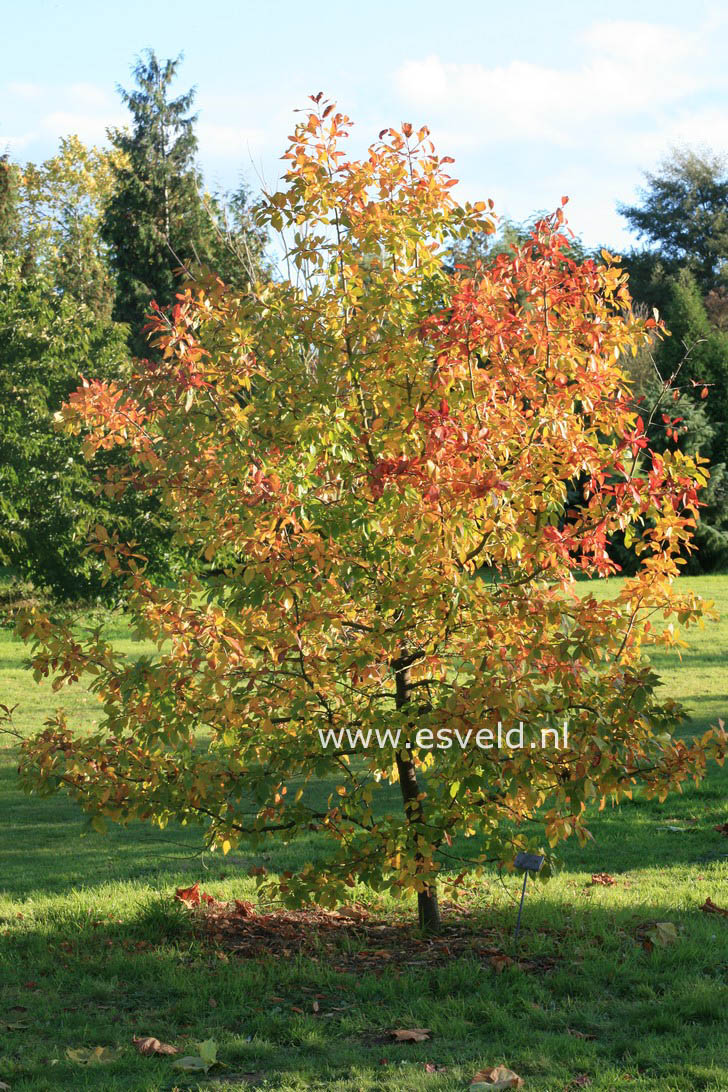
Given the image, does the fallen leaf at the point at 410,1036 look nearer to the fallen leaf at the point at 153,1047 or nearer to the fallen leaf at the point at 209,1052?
the fallen leaf at the point at 209,1052

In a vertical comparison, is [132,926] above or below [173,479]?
below

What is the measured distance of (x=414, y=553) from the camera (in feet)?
13.9

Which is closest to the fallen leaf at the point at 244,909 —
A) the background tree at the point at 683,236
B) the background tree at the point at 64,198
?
the background tree at the point at 683,236

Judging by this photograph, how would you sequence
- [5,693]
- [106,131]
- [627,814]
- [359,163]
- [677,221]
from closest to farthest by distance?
[359,163], [627,814], [5,693], [106,131], [677,221]

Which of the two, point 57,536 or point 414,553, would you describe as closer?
point 414,553

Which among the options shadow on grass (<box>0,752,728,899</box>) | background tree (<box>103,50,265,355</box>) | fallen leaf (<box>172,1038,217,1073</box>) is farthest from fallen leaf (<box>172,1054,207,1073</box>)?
background tree (<box>103,50,265,355</box>)

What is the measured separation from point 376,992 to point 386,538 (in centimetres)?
182

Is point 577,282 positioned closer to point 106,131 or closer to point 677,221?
point 106,131

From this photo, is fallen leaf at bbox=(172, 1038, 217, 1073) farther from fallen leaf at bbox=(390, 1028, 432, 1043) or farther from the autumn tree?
the autumn tree

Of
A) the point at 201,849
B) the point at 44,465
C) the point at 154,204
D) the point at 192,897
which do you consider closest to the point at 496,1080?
the point at 192,897

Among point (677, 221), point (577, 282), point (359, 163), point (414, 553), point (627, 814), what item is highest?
point (677, 221)

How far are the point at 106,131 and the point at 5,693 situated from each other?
30.5m

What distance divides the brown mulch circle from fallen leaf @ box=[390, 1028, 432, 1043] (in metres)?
0.58

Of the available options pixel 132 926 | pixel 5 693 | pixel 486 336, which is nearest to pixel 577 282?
pixel 486 336
